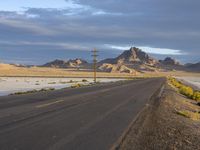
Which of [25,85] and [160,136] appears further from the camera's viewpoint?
[25,85]

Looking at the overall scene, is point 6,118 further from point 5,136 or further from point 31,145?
point 31,145

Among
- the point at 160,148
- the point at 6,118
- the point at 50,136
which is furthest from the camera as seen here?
the point at 6,118

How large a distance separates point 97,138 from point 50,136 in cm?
121

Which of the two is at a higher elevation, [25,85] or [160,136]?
[160,136]

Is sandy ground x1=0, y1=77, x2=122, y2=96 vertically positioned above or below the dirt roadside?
below

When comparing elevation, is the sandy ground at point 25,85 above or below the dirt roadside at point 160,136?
below

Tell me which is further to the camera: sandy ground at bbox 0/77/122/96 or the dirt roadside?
sandy ground at bbox 0/77/122/96

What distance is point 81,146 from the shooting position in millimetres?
10742

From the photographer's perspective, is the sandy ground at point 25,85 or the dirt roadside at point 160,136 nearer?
the dirt roadside at point 160,136

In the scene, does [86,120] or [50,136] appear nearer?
[50,136]

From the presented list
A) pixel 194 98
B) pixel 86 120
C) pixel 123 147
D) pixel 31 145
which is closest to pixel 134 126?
pixel 86 120

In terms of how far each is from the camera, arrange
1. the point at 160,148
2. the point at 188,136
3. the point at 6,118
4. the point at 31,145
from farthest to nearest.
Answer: the point at 6,118 → the point at 188,136 → the point at 160,148 → the point at 31,145

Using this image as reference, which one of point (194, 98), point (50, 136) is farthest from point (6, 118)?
point (194, 98)

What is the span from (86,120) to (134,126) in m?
1.87
